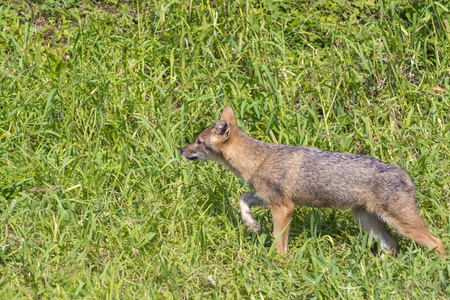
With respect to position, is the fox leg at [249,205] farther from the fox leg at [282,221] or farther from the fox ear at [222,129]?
the fox ear at [222,129]

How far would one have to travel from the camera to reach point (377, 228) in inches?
251

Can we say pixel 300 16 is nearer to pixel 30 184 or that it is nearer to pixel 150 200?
pixel 150 200

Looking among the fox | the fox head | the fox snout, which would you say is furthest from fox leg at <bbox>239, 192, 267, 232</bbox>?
the fox snout

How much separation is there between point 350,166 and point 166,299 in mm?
2294

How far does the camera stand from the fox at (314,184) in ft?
19.5

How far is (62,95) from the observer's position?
25.1ft

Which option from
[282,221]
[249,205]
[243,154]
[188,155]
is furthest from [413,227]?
[188,155]

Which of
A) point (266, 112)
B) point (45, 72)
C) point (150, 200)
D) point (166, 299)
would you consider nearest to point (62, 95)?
point (45, 72)

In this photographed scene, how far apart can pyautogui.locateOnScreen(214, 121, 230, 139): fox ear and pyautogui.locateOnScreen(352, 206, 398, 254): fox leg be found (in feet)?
5.12

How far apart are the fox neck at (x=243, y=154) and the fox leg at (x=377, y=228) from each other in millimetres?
1131

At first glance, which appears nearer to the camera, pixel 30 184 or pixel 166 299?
pixel 166 299

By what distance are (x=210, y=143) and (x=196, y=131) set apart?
106cm

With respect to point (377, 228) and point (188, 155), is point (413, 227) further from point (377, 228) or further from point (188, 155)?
point (188, 155)

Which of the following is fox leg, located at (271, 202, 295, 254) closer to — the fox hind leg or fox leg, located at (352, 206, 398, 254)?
fox leg, located at (352, 206, 398, 254)
